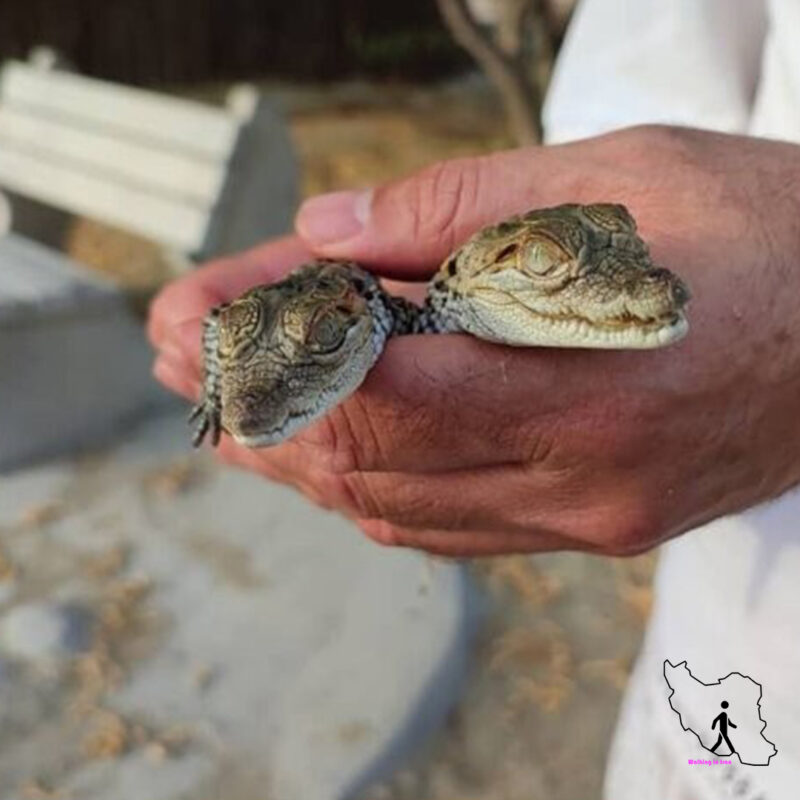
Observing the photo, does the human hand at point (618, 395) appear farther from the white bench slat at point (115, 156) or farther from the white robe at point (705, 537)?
the white bench slat at point (115, 156)

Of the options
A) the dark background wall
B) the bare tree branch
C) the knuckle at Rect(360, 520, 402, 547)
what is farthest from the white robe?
the dark background wall

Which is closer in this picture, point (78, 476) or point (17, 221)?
point (78, 476)

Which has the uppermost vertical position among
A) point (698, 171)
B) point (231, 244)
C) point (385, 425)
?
point (698, 171)

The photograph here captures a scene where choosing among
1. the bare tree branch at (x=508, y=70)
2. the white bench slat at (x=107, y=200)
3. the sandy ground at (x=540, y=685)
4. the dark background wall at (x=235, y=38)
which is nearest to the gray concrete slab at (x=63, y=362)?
the white bench slat at (x=107, y=200)

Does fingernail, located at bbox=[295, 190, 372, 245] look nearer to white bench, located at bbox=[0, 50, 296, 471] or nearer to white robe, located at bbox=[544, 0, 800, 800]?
white robe, located at bbox=[544, 0, 800, 800]

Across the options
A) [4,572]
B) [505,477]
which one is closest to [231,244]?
[4,572]

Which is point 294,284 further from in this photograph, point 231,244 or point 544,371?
point 231,244

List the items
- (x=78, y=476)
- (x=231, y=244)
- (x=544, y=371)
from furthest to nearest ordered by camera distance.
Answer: (x=231, y=244) < (x=78, y=476) < (x=544, y=371)

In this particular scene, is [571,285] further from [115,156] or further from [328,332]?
[115,156]
